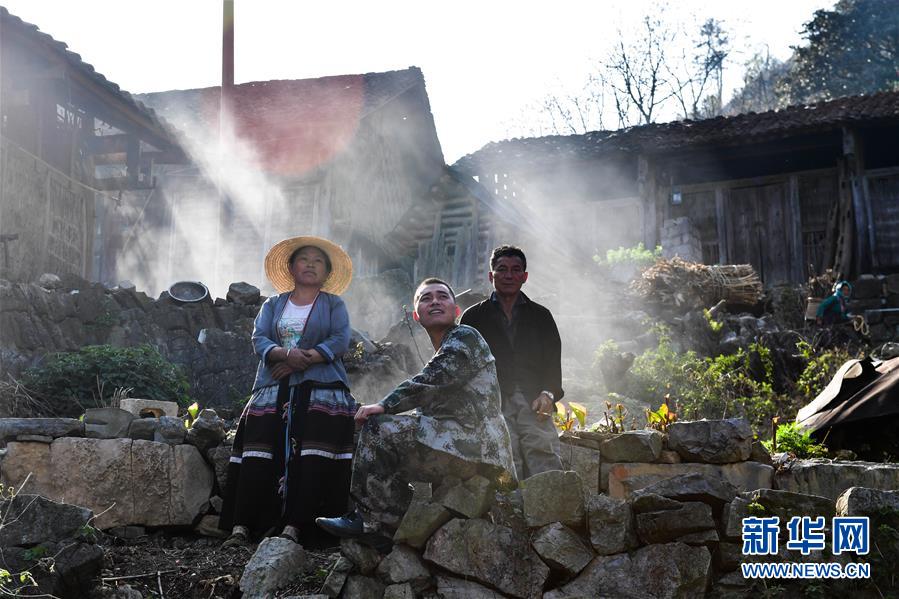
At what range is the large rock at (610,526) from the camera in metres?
3.56

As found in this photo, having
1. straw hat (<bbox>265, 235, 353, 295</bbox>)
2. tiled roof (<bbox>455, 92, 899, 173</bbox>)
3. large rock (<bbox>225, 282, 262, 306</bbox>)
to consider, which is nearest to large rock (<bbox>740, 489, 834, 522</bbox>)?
straw hat (<bbox>265, 235, 353, 295</bbox>)

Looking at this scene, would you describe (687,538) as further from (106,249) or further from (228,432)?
(106,249)

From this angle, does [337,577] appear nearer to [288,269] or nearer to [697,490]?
[697,490]

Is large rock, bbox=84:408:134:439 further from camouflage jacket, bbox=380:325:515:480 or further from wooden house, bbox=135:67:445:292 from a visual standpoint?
wooden house, bbox=135:67:445:292

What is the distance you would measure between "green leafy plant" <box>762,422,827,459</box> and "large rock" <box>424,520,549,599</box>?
303cm

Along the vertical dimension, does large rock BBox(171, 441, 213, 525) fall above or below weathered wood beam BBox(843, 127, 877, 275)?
below

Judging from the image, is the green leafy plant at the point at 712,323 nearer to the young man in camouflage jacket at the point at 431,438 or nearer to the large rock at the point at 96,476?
the young man in camouflage jacket at the point at 431,438

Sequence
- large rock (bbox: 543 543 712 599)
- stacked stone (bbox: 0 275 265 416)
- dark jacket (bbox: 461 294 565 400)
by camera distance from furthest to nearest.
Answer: stacked stone (bbox: 0 275 265 416), dark jacket (bbox: 461 294 565 400), large rock (bbox: 543 543 712 599)

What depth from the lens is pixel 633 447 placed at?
17.9ft

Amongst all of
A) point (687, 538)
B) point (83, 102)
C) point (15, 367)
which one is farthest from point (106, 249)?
point (687, 538)

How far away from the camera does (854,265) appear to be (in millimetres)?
15867

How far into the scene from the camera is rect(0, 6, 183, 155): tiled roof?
10273 millimetres

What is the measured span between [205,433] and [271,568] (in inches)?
66.4

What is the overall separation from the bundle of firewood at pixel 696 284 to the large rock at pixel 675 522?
848cm
